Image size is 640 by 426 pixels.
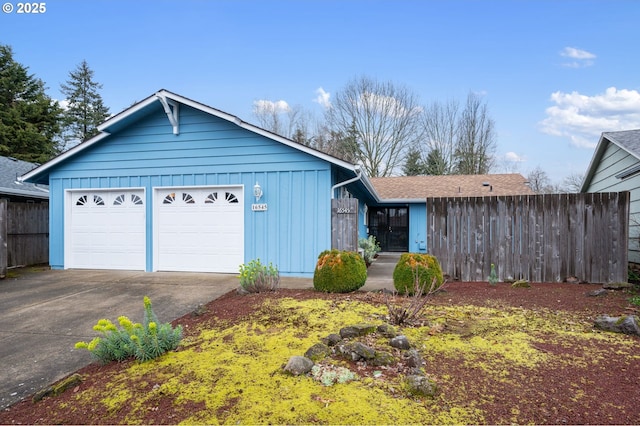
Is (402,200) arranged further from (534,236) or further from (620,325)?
(620,325)

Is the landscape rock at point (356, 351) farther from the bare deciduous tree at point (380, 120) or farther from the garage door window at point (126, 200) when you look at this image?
the bare deciduous tree at point (380, 120)

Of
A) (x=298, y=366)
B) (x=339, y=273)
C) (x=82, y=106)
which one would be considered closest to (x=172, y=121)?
(x=339, y=273)

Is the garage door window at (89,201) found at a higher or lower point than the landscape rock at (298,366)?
higher

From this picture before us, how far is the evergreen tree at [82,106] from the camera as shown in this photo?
30.1 meters

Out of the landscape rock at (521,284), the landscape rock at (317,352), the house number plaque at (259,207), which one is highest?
the house number plaque at (259,207)

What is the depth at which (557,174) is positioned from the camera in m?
28.2

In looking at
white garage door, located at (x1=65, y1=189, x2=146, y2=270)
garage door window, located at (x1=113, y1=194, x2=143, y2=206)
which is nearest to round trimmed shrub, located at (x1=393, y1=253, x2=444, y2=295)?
white garage door, located at (x1=65, y1=189, x2=146, y2=270)

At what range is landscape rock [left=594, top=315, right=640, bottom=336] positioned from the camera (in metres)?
3.66

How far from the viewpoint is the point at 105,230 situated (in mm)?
9289

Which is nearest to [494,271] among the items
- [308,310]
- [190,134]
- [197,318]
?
[308,310]

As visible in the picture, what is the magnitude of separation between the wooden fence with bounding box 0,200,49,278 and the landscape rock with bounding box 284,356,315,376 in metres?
10.3

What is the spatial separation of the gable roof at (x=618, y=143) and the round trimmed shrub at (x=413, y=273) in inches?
198

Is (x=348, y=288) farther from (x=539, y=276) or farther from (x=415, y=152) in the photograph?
(x=415, y=152)

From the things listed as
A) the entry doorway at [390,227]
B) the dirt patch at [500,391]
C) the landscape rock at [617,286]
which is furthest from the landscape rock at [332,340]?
the entry doorway at [390,227]
